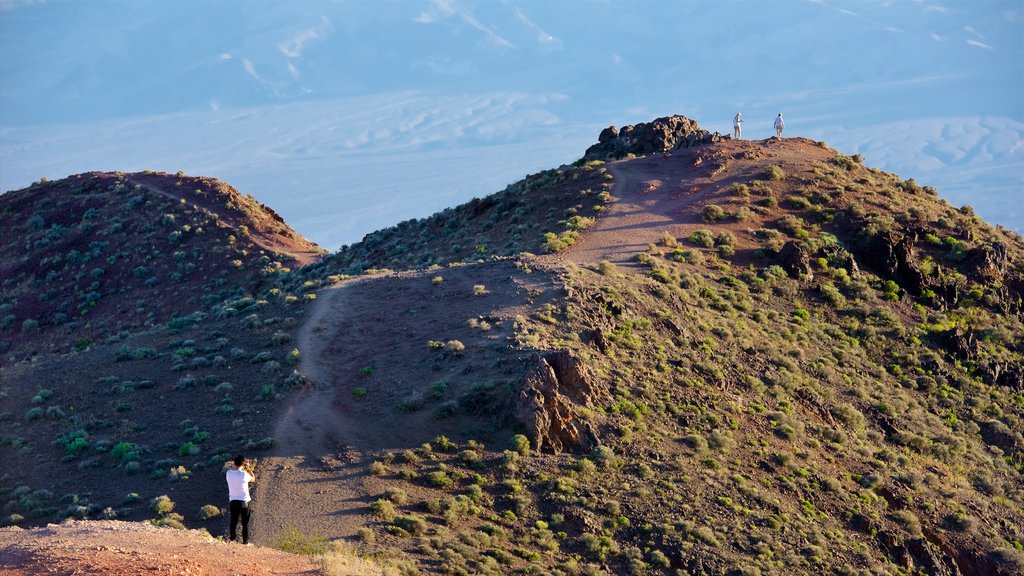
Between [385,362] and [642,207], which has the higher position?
[642,207]

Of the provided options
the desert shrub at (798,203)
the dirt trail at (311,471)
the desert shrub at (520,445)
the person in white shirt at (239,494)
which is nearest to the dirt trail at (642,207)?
the desert shrub at (798,203)

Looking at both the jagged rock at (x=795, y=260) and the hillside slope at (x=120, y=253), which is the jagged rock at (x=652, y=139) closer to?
the jagged rock at (x=795, y=260)

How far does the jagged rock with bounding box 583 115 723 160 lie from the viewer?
2147 inches

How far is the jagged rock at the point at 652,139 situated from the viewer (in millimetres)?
54522

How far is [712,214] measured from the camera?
44.5 meters

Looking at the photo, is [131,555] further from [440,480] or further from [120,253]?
[120,253]

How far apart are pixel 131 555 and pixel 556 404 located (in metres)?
12.2

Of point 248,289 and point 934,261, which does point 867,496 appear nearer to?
point 934,261

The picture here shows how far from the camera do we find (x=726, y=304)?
1505 inches

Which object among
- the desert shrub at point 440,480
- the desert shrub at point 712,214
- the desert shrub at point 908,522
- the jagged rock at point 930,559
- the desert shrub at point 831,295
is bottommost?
the jagged rock at point 930,559

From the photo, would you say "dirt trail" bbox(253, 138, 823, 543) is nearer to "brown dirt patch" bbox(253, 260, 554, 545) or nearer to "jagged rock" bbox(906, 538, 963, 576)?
"brown dirt patch" bbox(253, 260, 554, 545)

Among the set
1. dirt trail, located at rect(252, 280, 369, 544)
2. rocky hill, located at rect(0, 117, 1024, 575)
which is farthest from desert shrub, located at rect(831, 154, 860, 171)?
dirt trail, located at rect(252, 280, 369, 544)

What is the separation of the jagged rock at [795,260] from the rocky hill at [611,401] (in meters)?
0.08

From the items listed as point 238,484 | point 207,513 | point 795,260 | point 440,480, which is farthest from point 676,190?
point 238,484
